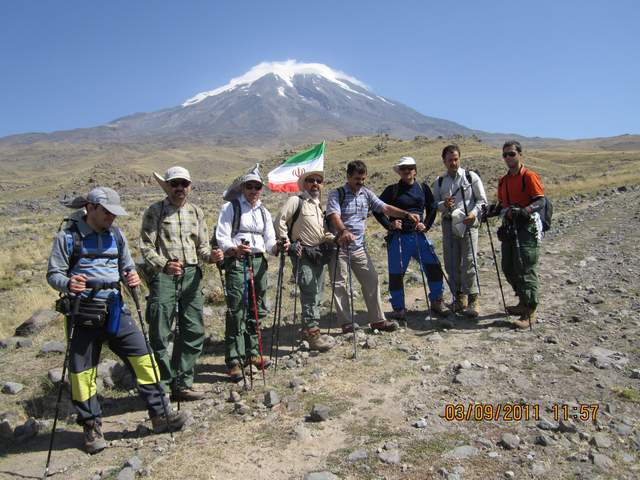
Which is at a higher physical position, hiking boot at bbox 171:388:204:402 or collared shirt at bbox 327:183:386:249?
collared shirt at bbox 327:183:386:249

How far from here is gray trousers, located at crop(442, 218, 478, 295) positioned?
7279mm

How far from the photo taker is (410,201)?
7.19m

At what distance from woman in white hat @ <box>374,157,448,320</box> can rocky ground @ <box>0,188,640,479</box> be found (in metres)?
0.61

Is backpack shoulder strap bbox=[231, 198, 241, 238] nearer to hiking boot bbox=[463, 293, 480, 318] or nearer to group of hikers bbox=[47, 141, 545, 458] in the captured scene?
group of hikers bbox=[47, 141, 545, 458]

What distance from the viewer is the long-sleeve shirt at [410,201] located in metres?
7.20

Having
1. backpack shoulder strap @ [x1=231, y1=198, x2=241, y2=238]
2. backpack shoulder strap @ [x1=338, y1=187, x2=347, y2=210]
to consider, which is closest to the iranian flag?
backpack shoulder strap @ [x1=338, y1=187, x2=347, y2=210]

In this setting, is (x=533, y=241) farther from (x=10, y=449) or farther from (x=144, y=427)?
(x=10, y=449)

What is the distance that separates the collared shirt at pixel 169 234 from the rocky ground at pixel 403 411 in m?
1.72

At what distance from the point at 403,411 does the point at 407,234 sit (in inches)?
127

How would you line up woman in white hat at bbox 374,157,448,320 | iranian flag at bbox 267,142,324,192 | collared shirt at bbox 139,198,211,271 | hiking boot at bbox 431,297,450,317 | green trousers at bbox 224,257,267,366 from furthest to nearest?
iranian flag at bbox 267,142,324,192 → hiking boot at bbox 431,297,450,317 → woman in white hat at bbox 374,157,448,320 → green trousers at bbox 224,257,267,366 → collared shirt at bbox 139,198,211,271

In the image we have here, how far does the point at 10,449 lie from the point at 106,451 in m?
1.16

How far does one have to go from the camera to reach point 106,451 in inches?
181

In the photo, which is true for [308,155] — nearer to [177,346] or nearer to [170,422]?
[177,346]

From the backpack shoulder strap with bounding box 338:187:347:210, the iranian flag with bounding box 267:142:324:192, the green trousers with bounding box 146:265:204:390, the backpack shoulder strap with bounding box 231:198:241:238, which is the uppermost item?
the iranian flag with bounding box 267:142:324:192
